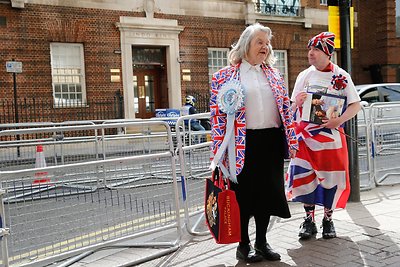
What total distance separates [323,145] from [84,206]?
240cm

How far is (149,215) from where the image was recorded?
4957mm

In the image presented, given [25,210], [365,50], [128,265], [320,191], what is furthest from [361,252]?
[365,50]

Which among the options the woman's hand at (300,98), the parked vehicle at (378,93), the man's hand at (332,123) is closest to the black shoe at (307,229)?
the man's hand at (332,123)

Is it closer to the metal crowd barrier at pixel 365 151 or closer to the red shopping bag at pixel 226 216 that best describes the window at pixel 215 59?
the metal crowd barrier at pixel 365 151

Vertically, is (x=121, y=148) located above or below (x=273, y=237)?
above

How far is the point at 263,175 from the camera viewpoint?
4.09 m

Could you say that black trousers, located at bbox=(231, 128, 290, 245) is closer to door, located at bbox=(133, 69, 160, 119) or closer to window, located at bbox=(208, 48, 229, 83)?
door, located at bbox=(133, 69, 160, 119)

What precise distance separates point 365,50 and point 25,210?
92.2ft

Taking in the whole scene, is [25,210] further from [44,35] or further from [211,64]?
[211,64]

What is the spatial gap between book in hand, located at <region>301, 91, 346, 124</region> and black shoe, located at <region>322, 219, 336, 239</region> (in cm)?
103

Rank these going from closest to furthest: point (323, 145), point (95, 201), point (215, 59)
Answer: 1. point (95, 201)
2. point (323, 145)
3. point (215, 59)

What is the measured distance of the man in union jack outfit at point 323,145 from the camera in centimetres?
465

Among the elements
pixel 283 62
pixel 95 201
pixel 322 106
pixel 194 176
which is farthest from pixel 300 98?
pixel 283 62

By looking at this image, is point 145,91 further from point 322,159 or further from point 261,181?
point 261,181
